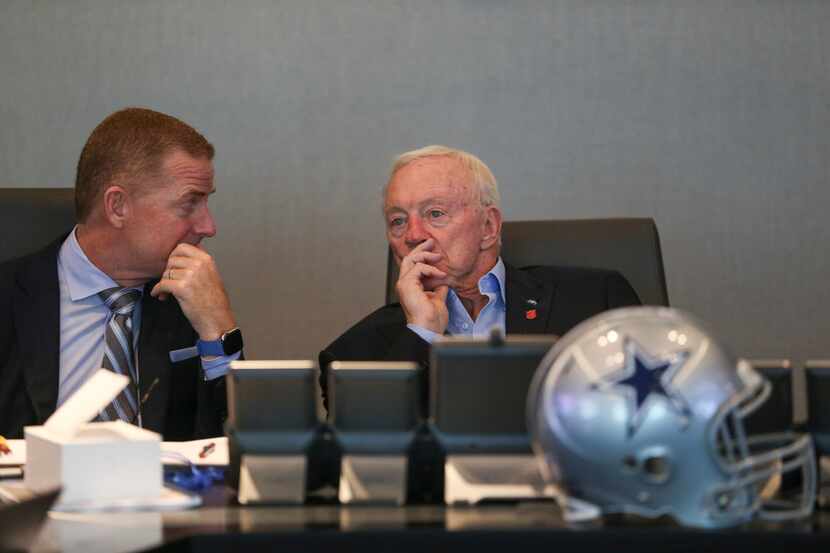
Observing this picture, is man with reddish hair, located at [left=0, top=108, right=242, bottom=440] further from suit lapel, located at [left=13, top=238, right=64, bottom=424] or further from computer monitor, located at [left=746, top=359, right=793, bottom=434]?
computer monitor, located at [left=746, top=359, right=793, bottom=434]

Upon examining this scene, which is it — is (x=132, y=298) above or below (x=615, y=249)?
below

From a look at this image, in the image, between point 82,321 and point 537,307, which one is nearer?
point 82,321

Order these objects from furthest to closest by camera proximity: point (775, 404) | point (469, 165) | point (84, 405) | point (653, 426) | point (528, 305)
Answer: point (469, 165)
point (528, 305)
point (84, 405)
point (775, 404)
point (653, 426)

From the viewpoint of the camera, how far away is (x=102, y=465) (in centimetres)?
139

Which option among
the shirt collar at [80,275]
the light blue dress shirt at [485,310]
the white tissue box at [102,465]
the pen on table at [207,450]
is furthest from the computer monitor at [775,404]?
the shirt collar at [80,275]

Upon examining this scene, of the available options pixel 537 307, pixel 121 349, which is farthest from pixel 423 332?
pixel 121 349

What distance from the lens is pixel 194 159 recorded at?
2.69 meters

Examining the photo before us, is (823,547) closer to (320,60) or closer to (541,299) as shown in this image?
(541,299)

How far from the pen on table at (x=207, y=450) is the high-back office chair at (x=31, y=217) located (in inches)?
38.9

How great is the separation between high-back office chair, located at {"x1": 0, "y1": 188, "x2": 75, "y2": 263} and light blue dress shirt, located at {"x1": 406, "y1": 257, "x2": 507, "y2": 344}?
85cm

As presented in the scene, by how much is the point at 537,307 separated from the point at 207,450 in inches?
42.8

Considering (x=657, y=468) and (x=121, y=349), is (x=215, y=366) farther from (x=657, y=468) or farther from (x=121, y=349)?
(x=657, y=468)

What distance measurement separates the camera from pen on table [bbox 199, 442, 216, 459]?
69.6 inches

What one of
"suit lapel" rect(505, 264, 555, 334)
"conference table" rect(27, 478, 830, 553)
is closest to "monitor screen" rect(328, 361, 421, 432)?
"conference table" rect(27, 478, 830, 553)
